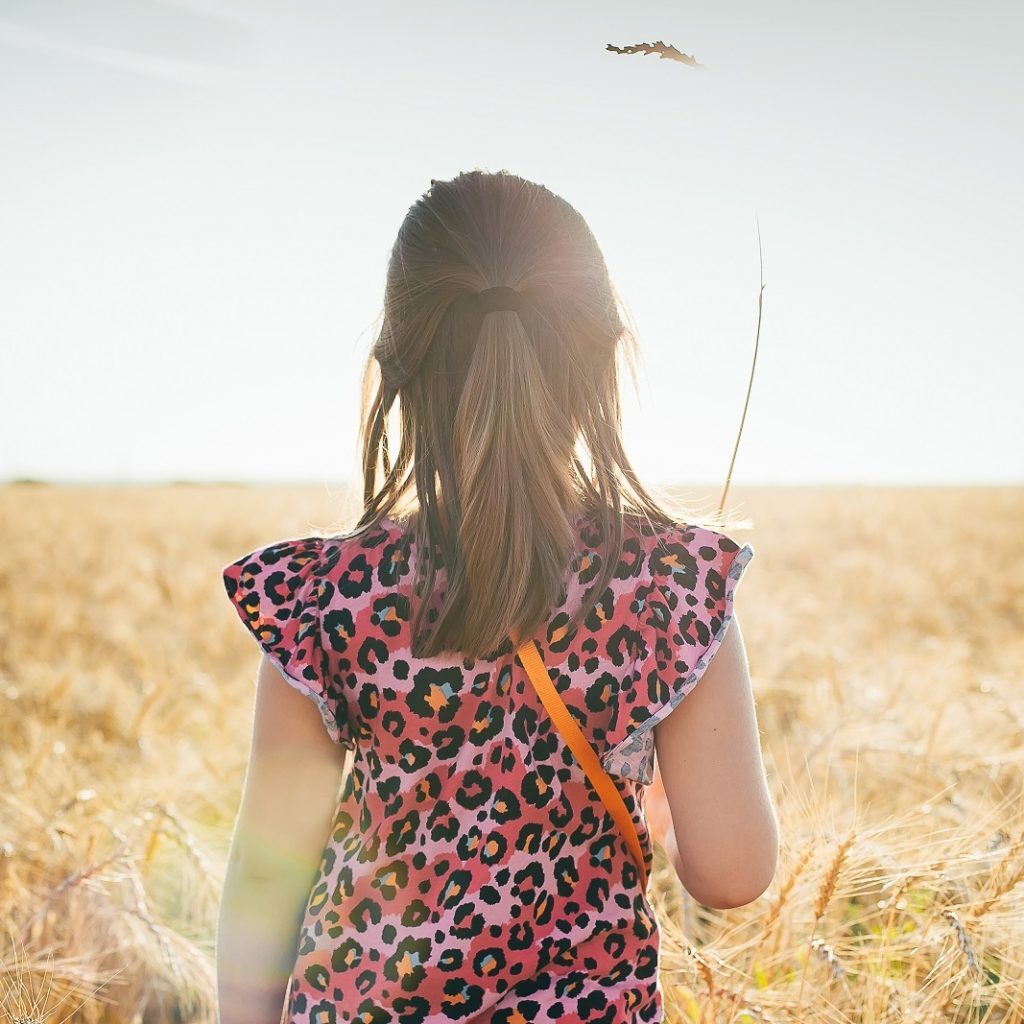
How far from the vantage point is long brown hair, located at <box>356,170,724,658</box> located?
896mm

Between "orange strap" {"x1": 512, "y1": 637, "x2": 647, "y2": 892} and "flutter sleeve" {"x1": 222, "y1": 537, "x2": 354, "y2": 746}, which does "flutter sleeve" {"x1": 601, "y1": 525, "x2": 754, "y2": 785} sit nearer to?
"orange strap" {"x1": 512, "y1": 637, "x2": 647, "y2": 892}

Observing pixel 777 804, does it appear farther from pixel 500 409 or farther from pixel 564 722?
pixel 500 409

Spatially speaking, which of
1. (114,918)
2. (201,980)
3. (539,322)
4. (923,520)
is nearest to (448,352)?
(539,322)

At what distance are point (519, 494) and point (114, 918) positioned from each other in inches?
52.3

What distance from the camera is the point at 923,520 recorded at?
15.9 m

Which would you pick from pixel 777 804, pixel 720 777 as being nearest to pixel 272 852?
pixel 720 777

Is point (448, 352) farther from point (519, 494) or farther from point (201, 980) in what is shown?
point (201, 980)

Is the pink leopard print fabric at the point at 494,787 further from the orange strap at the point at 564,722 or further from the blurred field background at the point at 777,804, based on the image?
the blurred field background at the point at 777,804

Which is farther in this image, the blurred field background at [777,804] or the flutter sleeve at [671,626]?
the blurred field background at [777,804]

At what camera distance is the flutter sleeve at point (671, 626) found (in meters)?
0.88

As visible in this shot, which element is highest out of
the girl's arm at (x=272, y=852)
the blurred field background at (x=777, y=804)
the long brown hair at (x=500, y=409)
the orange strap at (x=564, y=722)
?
the long brown hair at (x=500, y=409)

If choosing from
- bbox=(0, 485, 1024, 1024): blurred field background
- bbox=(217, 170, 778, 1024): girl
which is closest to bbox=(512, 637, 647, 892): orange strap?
bbox=(217, 170, 778, 1024): girl

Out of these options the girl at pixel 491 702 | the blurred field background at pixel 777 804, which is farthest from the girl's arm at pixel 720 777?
the blurred field background at pixel 777 804

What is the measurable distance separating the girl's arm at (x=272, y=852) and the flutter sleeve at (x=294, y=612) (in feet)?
0.10
